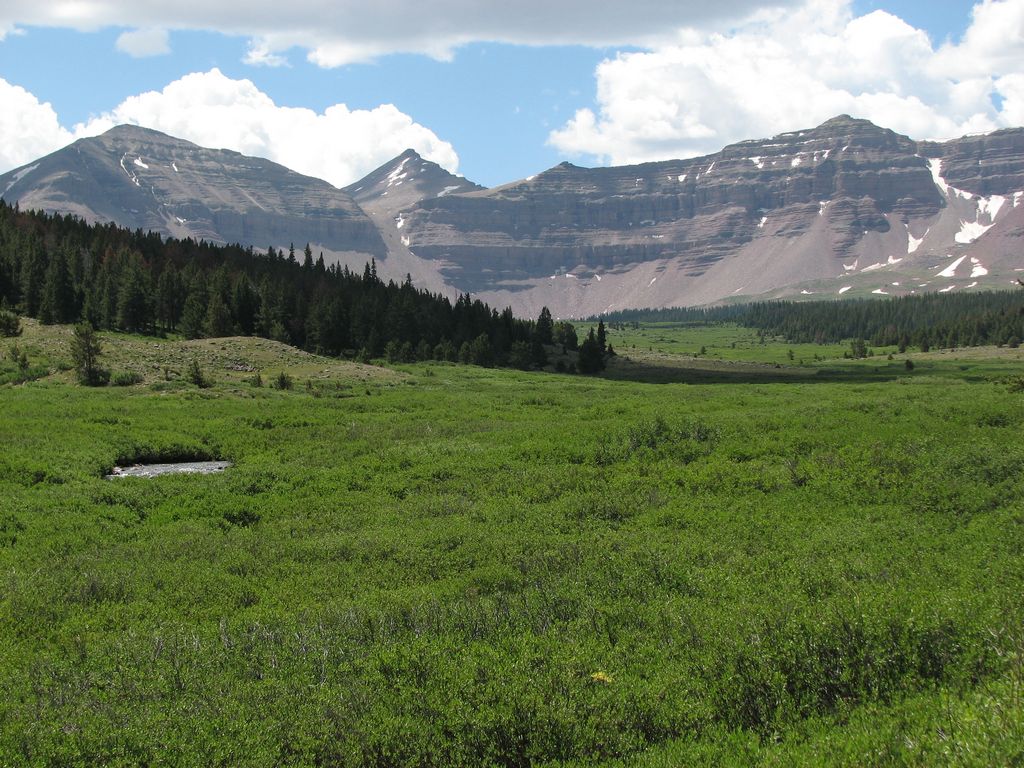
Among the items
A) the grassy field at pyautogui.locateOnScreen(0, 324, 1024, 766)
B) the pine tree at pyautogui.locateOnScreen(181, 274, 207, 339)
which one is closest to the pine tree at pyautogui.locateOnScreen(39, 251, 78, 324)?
the pine tree at pyautogui.locateOnScreen(181, 274, 207, 339)

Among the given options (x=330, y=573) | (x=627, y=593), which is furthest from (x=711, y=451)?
(x=330, y=573)

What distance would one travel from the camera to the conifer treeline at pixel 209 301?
100 meters

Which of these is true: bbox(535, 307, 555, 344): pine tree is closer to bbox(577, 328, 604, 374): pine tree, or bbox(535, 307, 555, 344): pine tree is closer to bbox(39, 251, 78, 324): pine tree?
bbox(577, 328, 604, 374): pine tree

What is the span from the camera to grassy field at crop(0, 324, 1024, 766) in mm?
11180

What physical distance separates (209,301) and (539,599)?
10268 centimetres

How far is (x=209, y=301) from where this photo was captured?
108 meters

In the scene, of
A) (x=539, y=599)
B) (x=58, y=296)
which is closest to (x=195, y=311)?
(x=58, y=296)

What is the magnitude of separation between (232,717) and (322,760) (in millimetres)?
1810

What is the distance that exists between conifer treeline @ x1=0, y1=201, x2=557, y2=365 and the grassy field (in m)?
69.1

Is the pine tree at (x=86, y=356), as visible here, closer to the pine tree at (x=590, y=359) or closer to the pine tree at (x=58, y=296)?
the pine tree at (x=58, y=296)

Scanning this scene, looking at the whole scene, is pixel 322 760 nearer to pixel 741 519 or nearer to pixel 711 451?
pixel 741 519

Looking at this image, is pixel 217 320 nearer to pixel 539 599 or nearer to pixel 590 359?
pixel 590 359

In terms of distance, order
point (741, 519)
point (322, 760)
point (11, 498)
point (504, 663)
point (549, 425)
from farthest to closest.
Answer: point (549, 425), point (11, 498), point (741, 519), point (504, 663), point (322, 760)

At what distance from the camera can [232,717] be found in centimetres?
1166
